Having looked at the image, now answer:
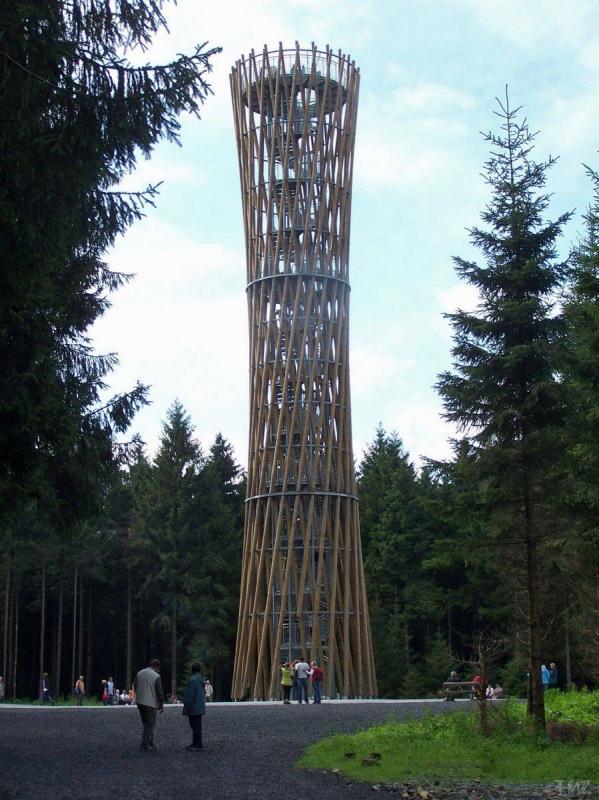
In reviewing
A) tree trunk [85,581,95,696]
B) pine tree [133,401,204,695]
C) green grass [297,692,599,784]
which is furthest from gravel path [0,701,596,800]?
tree trunk [85,581,95,696]

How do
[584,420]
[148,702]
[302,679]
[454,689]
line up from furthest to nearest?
1. [454,689]
2. [302,679]
3. [584,420]
4. [148,702]

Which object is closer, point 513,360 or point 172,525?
point 513,360

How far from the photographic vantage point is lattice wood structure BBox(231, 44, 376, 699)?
27625 mm

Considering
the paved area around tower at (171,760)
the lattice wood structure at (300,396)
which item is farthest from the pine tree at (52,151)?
the lattice wood structure at (300,396)

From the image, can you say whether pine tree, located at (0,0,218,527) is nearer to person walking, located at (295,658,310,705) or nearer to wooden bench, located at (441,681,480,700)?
person walking, located at (295,658,310,705)

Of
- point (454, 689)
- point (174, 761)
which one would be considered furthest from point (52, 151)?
point (454, 689)

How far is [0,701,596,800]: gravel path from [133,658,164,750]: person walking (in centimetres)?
21

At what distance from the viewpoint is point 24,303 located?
8.77 meters

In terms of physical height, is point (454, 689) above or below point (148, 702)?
below

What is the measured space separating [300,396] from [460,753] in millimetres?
17623

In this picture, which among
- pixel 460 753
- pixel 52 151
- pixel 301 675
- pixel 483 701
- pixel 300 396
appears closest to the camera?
pixel 52 151

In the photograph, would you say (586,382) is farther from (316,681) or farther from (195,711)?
(316,681)

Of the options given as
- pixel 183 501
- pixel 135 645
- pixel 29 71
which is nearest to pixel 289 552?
pixel 183 501

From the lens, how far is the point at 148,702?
11.9 meters
